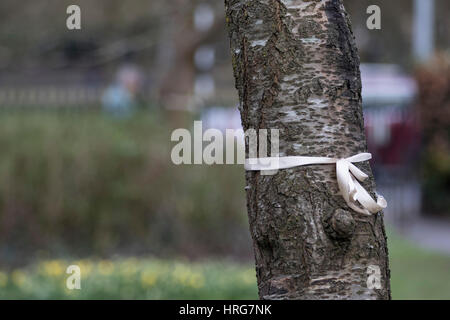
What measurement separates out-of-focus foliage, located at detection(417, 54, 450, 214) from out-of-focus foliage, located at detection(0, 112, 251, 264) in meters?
3.77

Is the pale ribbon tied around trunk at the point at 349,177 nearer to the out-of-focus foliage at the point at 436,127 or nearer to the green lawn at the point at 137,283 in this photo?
the green lawn at the point at 137,283

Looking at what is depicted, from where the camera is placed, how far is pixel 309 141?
2.31 m

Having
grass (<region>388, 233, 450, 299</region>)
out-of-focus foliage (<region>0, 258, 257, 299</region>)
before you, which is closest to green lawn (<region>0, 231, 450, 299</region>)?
out-of-focus foliage (<region>0, 258, 257, 299</region>)

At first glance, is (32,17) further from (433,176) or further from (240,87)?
(240,87)

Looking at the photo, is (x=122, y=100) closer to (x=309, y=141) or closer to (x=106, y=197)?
(x=106, y=197)

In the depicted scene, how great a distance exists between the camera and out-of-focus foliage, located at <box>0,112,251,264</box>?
26.0 ft

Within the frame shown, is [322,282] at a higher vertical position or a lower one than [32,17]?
lower

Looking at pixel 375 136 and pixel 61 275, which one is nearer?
pixel 61 275

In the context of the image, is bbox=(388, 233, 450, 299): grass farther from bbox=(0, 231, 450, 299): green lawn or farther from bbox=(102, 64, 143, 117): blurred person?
Result: bbox=(102, 64, 143, 117): blurred person

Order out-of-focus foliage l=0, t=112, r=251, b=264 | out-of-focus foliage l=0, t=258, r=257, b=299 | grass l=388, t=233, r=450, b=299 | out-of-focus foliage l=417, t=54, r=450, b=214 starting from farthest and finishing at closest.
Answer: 1. out-of-focus foliage l=417, t=54, r=450, b=214
2. out-of-focus foliage l=0, t=112, r=251, b=264
3. grass l=388, t=233, r=450, b=299
4. out-of-focus foliage l=0, t=258, r=257, b=299

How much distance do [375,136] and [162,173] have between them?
6.29 m

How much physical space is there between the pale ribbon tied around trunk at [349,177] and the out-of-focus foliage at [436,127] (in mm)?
8976
